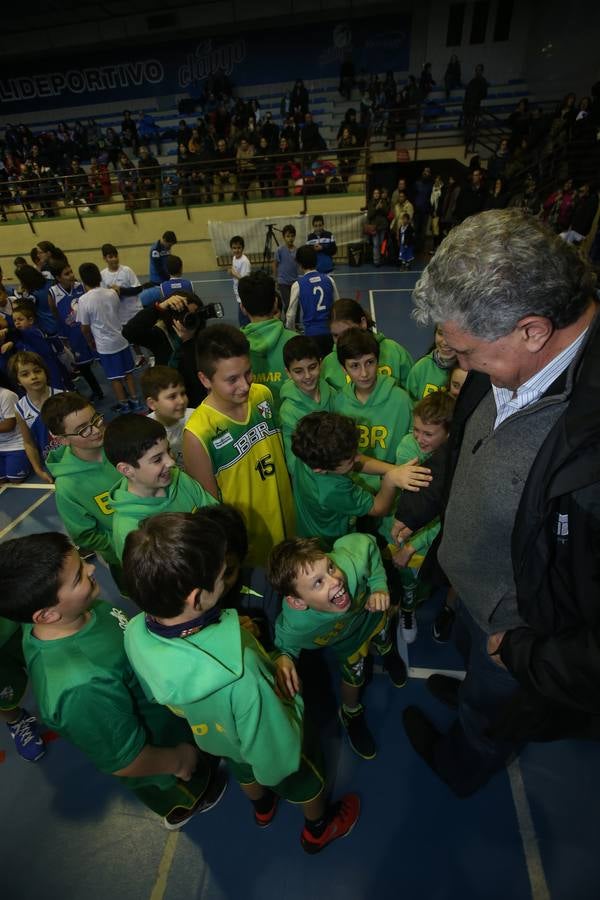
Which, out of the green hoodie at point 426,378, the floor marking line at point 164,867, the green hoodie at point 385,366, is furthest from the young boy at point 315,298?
the floor marking line at point 164,867

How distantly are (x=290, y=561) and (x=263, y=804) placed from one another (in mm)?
1327

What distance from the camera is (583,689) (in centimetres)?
117

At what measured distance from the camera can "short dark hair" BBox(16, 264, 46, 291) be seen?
5934mm

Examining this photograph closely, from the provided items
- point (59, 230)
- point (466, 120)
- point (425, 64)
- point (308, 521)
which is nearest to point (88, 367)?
point (308, 521)

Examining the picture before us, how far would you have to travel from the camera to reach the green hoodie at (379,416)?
9.46 feet

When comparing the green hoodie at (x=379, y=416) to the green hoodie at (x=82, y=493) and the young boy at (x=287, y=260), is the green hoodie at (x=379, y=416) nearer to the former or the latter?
the green hoodie at (x=82, y=493)

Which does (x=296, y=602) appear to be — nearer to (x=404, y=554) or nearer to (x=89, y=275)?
(x=404, y=554)

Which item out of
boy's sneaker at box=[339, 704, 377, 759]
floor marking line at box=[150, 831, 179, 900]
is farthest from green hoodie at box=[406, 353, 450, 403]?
floor marking line at box=[150, 831, 179, 900]

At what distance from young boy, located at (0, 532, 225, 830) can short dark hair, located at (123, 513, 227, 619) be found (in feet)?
1.17

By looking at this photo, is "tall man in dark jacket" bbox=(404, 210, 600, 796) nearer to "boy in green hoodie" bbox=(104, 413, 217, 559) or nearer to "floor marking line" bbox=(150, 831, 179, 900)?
"boy in green hoodie" bbox=(104, 413, 217, 559)

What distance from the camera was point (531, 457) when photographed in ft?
4.35

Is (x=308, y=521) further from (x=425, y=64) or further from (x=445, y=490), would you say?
(x=425, y=64)

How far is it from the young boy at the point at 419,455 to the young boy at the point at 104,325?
15.9 ft

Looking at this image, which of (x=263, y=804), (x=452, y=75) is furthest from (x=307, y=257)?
(x=452, y=75)
